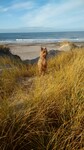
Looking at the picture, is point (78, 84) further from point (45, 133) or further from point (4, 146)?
point (4, 146)

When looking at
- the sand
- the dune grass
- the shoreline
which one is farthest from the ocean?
the dune grass

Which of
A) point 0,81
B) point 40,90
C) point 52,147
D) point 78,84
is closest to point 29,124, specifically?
point 52,147

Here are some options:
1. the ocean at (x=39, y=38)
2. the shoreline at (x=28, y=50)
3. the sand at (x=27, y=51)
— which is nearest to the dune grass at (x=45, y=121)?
the shoreline at (x=28, y=50)

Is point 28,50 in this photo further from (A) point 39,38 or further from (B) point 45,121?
(A) point 39,38

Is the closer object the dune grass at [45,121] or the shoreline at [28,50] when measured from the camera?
the dune grass at [45,121]

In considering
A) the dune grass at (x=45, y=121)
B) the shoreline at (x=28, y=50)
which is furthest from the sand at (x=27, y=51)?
the dune grass at (x=45, y=121)

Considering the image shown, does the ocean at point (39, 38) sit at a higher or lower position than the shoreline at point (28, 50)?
lower

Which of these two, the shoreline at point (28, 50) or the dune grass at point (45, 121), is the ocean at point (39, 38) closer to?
the shoreline at point (28, 50)

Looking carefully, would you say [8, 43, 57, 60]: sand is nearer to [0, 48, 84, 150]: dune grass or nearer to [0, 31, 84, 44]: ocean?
[0, 48, 84, 150]: dune grass

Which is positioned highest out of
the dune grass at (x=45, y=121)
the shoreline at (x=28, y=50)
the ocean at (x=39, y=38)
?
the dune grass at (x=45, y=121)

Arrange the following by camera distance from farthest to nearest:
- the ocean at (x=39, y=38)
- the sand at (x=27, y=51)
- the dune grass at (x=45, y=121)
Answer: the ocean at (x=39, y=38), the sand at (x=27, y=51), the dune grass at (x=45, y=121)

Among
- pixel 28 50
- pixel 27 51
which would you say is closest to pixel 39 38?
pixel 28 50

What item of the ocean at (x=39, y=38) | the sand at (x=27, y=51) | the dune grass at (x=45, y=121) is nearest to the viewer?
the dune grass at (x=45, y=121)

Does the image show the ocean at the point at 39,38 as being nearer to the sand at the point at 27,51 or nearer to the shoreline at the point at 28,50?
the shoreline at the point at 28,50
